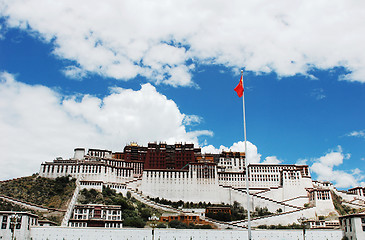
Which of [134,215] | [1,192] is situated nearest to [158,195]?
[134,215]

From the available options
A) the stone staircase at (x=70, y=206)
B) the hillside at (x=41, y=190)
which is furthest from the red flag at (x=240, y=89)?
the hillside at (x=41, y=190)

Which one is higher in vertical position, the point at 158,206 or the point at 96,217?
the point at 158,206

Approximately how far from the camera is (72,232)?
215 ft

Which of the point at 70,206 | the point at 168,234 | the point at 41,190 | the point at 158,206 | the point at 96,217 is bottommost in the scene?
the point at 168,234

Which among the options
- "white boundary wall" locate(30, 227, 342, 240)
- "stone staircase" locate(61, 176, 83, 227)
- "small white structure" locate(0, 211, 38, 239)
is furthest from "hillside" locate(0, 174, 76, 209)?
"small white structure" locate(0, 211, 38, 239)

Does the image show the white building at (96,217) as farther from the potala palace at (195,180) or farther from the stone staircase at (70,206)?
the potala palace at (195,180)

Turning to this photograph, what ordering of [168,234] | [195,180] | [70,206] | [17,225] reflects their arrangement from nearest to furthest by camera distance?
1. [17,225]
2. [168,234]
3. [70,206]
4. [195,180]

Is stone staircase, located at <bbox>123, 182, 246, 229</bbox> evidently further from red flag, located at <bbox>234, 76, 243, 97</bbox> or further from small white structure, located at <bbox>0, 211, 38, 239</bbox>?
red flag, located at <bbox>234, 76, 243, 97</bbox>

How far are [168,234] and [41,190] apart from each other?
46780mm

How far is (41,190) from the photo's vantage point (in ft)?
319

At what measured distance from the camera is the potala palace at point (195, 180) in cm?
10456

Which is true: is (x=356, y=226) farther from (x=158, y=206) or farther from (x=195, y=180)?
(x=195, y=180)

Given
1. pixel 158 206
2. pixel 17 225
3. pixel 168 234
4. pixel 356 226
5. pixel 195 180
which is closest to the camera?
pixel 17 225

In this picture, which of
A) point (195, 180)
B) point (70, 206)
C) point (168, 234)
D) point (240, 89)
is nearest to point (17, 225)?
point (70, 206)
